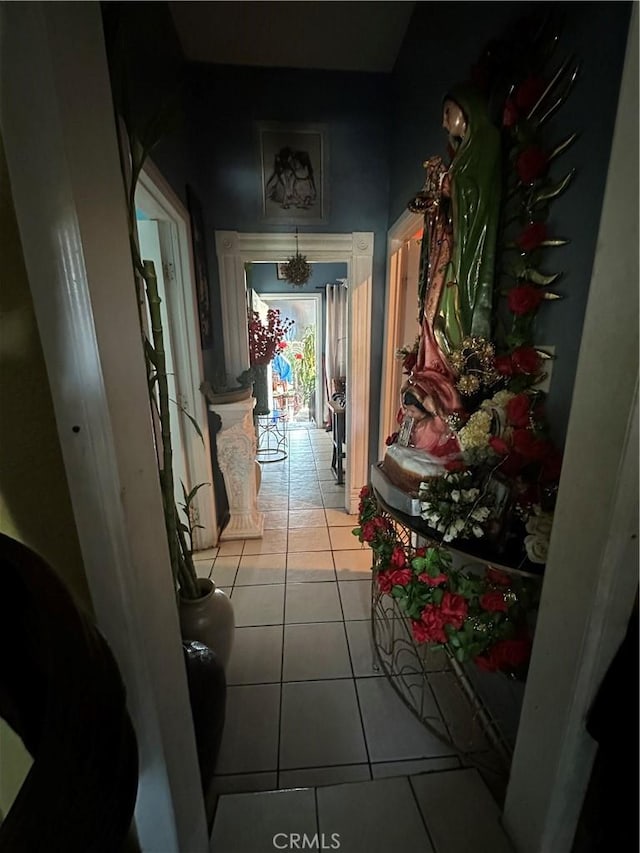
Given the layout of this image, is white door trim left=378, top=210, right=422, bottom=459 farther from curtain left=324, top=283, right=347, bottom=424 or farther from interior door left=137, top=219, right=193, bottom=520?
curtain left=324, top=283, right=347, bottom=424

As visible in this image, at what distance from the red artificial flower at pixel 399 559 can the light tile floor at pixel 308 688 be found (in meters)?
0.60

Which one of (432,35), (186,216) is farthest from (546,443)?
(186,216)

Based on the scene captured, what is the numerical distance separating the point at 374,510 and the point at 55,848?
989 millimetres

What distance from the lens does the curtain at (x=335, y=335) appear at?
4.00 metres

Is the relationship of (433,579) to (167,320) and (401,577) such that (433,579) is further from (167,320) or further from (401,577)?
(167,320)

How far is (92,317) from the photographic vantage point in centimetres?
45

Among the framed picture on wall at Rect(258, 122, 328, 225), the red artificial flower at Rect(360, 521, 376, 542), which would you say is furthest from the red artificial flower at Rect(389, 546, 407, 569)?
the framed picture on wall at Rect(258, 122, 328, 225)

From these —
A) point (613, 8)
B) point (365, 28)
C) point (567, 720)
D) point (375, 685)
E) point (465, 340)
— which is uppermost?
point (365, 28)

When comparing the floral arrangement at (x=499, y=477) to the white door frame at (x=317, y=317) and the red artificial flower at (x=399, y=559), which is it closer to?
the red artificial flower at (x=399, y=559)

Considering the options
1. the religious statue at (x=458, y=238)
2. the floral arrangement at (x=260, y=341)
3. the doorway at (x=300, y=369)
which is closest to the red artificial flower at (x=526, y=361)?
the religious statue at (x=458, y=238)

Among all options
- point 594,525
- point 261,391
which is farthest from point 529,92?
point 261,391

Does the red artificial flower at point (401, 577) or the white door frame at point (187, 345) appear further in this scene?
the white door frame at point (187, 345)

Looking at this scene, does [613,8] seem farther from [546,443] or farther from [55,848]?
[55,848]

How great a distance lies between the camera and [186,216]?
1688 millimetres
